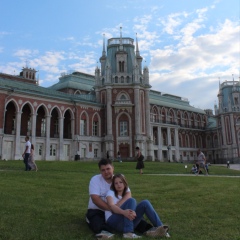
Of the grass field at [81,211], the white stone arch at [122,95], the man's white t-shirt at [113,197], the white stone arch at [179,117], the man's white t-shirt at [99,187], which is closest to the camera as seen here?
the grass field at [81,211]

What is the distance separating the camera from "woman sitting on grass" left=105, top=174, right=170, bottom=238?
624cm

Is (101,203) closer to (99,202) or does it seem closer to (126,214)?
(99,202)

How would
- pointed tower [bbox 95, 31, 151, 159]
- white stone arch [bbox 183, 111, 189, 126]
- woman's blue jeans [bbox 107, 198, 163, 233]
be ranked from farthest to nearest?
white stone arch [bbox 183, 111, 189, 126] → pointed tower [bbox 95, 31, 151, 159] → woman's blue jeans [bbox 107, 198, 163, 233]

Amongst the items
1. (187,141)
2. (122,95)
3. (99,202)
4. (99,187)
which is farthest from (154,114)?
(99,202)

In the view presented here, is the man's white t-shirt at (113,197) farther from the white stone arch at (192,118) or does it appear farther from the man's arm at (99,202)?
the white stone arch at (192,118)

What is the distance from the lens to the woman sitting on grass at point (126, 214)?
246 inches

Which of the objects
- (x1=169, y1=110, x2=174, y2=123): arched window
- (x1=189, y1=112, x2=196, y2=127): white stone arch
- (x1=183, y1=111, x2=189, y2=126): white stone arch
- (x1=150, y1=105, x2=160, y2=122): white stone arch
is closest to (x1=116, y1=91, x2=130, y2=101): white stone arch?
(x1=150, y1=105, x2=160, y2=122): white stone arch

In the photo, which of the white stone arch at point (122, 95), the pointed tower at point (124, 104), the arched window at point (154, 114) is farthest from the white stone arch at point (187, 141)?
the white stone arch at point (122, 95)

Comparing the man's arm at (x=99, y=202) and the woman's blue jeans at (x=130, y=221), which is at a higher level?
the man's arm at (x=99, y=202)

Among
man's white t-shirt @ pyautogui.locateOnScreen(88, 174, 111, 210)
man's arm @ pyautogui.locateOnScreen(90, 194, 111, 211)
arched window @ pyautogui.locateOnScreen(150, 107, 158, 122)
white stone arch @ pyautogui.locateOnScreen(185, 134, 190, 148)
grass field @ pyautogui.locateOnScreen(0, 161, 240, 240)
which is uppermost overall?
arched window @ pyautogui.locateOnScreen(150, 107, 158, 122)

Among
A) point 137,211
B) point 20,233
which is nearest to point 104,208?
point 137,211

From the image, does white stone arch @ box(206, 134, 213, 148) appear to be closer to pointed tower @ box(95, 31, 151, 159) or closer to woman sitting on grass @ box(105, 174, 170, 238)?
pointed tower @ box(95, 31, 151, 159)

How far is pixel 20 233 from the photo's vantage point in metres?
6.33

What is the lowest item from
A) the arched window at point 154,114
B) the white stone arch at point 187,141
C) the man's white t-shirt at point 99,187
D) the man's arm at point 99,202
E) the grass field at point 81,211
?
the grass field at point 81,211
